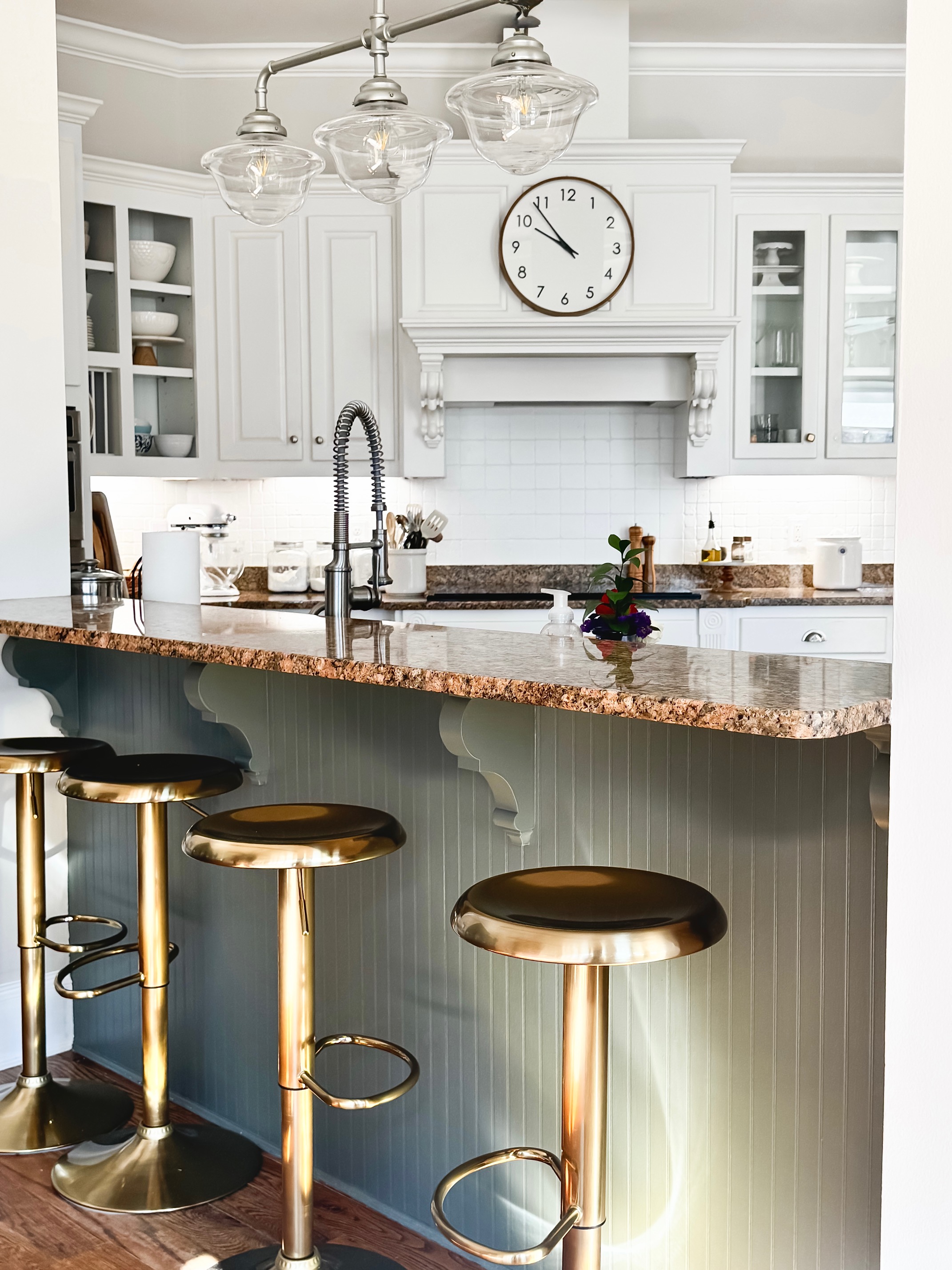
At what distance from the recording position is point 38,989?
244cm

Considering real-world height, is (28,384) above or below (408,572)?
above

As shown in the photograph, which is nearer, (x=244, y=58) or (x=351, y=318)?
(x=351, y=318)

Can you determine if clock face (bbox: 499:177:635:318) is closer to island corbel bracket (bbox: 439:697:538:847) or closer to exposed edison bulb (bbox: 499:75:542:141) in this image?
exposed edison bulb (bbox: 499:75:542:141)

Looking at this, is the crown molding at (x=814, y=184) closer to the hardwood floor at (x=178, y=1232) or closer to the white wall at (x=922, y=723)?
the white wall at (x=922, y=723)

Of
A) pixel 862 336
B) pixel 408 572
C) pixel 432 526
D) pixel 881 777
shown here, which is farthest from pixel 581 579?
pixel 881 777

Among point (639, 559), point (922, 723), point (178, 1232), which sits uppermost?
point (639, 559)

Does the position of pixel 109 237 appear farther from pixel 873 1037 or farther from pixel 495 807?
pixel 873 1037

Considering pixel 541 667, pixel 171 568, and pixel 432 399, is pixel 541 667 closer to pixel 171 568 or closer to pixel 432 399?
pixel 171 568

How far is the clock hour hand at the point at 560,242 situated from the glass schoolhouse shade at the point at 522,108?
8.57 feet

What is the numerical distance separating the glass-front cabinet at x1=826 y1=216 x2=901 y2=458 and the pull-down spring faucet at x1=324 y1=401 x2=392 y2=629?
3161mm

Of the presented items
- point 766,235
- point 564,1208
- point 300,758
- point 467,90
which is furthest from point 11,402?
point 766,235

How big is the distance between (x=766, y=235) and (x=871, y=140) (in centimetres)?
73

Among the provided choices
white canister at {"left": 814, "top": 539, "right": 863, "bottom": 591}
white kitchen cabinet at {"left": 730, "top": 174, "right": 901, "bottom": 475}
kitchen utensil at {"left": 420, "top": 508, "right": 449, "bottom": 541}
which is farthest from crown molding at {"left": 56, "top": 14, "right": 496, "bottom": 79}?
white canister at {"left": 814, "top": 539, "right": 863, "bottom": 591}

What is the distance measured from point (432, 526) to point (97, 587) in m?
2.25
